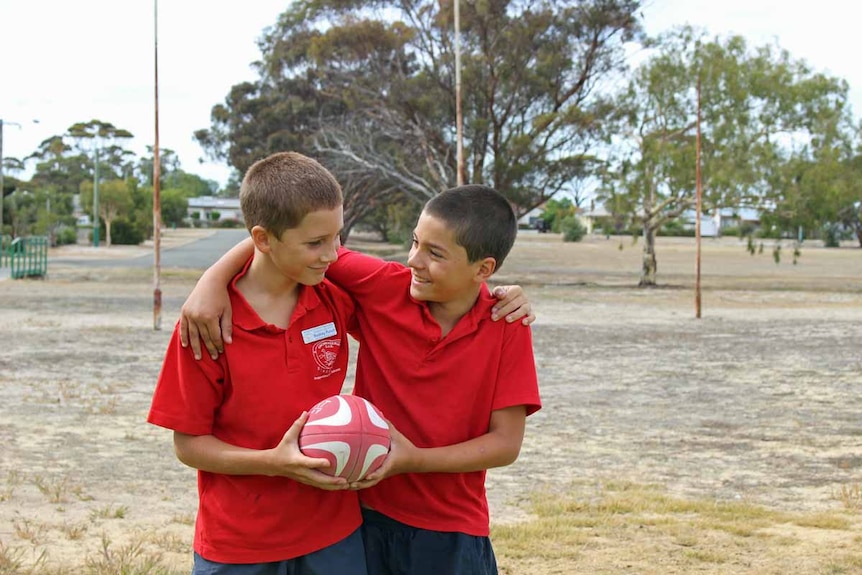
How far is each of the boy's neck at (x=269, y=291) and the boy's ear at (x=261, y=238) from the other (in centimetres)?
7

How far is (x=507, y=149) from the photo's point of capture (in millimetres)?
33781

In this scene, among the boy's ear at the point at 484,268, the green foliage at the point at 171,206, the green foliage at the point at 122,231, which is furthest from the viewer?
the green foliage at the point at 171,206

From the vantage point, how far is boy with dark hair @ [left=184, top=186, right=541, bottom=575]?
2.61 m

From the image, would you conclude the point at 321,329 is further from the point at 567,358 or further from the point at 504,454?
the point at 567,358

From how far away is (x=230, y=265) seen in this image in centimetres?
262

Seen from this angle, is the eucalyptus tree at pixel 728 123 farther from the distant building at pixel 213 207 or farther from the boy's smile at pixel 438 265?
the distant building at pixel 213 207

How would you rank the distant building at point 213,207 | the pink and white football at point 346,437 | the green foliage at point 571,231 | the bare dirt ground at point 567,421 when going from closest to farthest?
the pink and white football at point 346,437, the bare dirt ground at point 567,421, the green foliage at point 571,231, the distant building at point 213,207

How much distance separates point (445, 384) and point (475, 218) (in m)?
0.42

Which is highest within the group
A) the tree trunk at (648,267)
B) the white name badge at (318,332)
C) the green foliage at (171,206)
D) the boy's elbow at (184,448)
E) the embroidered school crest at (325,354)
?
the green foliage at (171,206)

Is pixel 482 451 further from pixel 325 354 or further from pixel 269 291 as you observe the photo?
pixel 269 291

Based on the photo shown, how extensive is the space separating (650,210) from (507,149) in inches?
218

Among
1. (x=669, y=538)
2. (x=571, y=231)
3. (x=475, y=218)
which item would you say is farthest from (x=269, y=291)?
(x=571, y=231)

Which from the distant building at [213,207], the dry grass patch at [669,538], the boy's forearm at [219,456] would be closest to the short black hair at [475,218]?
the boy's forearm at [219,456]

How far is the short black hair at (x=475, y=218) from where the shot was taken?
265cm
